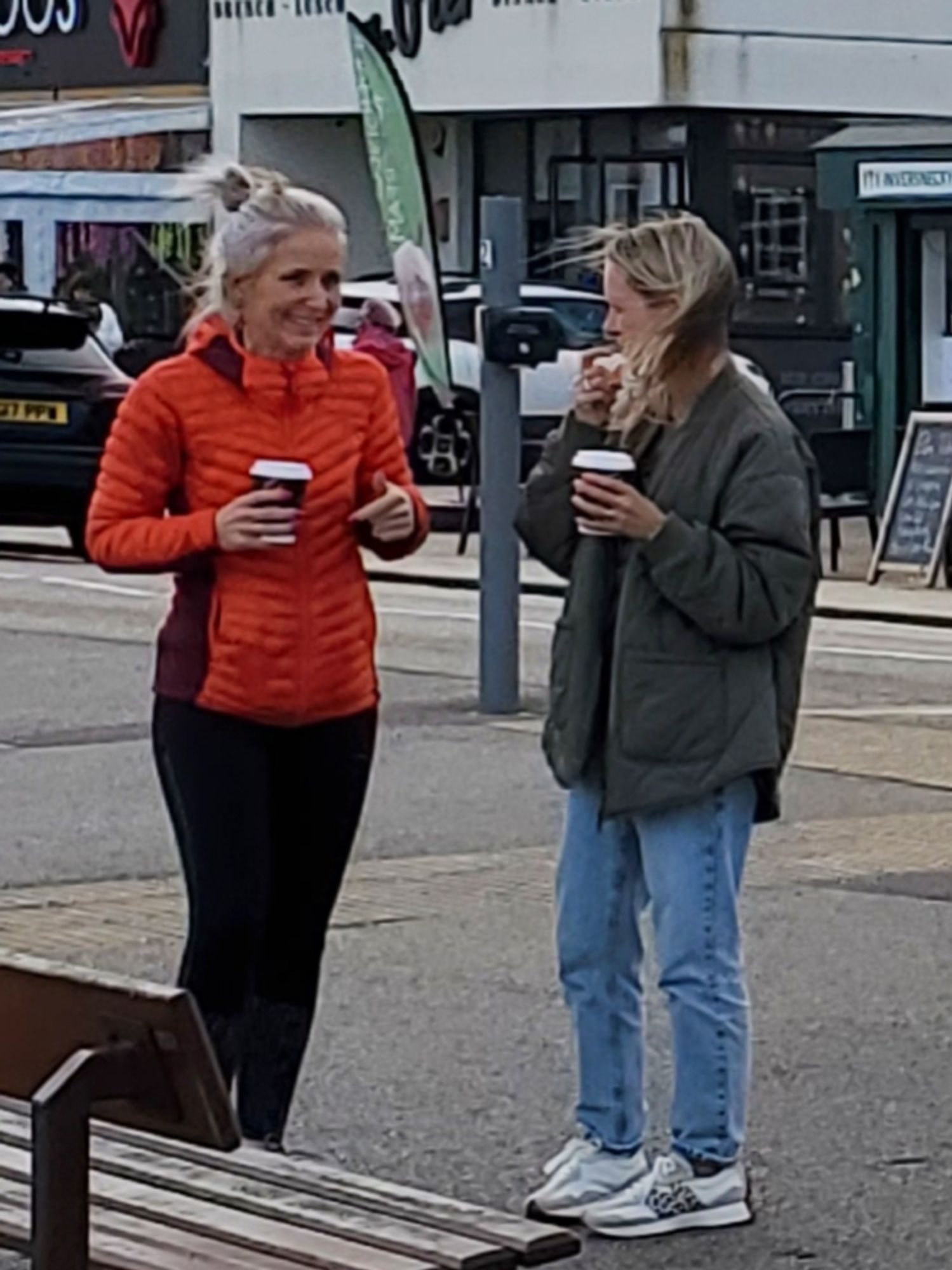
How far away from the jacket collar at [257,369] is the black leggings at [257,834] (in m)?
0.58

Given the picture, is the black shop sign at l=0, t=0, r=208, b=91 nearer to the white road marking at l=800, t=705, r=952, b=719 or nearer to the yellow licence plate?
the yellow licence plate

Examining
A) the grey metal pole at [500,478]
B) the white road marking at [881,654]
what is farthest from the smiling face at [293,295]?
the white road marking at [881,654]

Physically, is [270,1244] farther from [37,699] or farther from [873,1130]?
[37,699]

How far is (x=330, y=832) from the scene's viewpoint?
603cm

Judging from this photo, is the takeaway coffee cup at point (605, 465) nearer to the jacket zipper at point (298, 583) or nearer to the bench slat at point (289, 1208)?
the jacket zipper at point (298, 583)

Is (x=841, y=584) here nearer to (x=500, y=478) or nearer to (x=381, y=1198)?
(x=500, y=478)

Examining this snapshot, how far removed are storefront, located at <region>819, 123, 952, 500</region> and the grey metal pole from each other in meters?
8.38

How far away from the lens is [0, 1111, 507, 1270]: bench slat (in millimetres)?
4188

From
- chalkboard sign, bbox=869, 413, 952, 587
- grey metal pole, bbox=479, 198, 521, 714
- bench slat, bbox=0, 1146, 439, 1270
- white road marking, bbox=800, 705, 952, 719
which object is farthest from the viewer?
chalkboard sign, bbox=869, 413, 952, 587

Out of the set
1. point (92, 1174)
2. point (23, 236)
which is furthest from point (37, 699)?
point (23, 236)

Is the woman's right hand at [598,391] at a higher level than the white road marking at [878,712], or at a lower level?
higher

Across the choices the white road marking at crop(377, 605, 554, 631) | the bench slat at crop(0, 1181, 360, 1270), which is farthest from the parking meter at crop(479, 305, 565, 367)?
the bench slat at crop(0, 1181, 360, 1270)

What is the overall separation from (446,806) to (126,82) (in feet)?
97.9

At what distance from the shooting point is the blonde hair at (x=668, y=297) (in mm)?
5789
